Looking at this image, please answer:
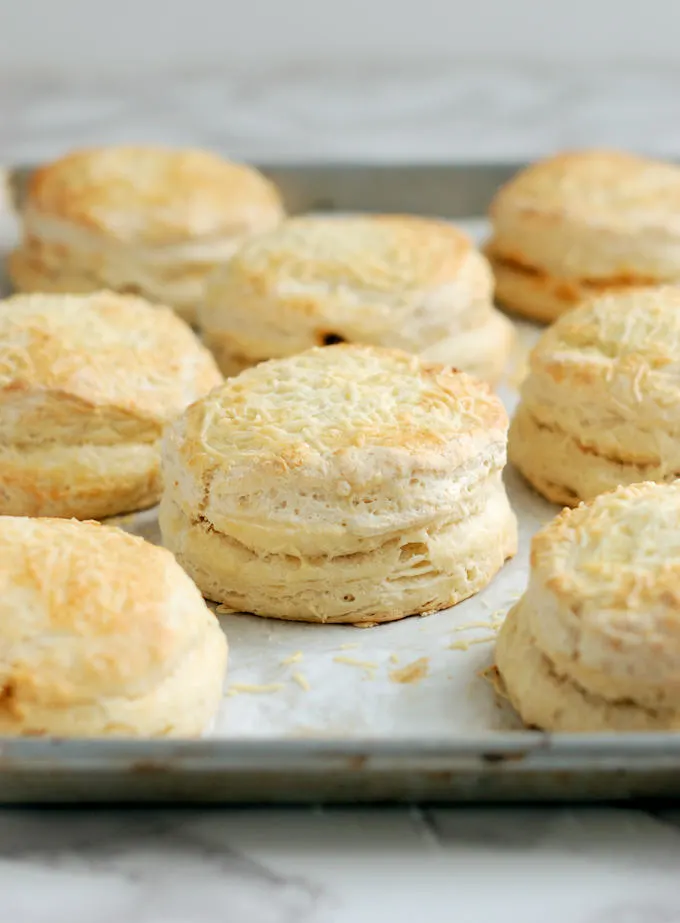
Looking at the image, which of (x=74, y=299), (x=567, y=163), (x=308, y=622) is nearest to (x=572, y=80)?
(x=567, y=163)

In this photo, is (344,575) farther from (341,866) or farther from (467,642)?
(341,866)

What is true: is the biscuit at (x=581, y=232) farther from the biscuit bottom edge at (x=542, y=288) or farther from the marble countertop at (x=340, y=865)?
the marble countertop at (x=340, y=865)

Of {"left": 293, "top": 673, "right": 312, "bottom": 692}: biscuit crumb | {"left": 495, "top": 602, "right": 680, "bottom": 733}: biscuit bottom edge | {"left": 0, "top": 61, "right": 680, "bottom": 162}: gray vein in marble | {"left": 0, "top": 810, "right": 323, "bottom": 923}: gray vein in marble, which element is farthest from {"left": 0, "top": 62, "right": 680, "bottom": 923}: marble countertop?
{"left": 0, "top": 61, "right": 680, "bottom": 162}: gray vein in marble

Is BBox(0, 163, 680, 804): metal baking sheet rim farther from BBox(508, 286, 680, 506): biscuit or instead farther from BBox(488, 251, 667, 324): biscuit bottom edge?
BBox(488, 251, 667, 324): biscuit bottom edge

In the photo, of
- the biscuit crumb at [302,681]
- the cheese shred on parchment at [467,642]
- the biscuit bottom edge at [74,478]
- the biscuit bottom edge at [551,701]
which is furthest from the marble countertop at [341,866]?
the biscuit bottom edge at [74,478]

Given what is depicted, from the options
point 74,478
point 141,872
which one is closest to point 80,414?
point 74,478

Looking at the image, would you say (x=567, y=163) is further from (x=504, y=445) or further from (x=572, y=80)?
(x=572, y=80)
